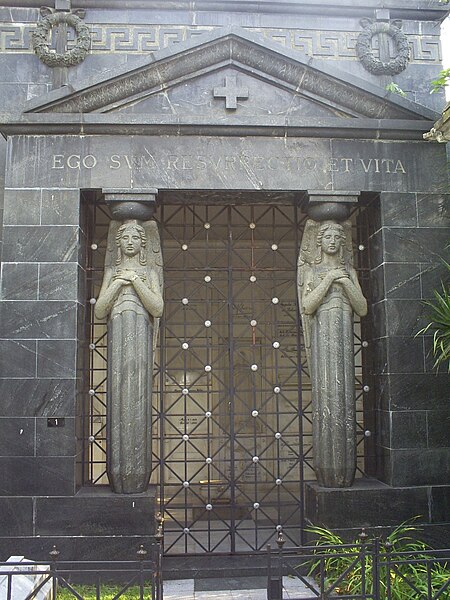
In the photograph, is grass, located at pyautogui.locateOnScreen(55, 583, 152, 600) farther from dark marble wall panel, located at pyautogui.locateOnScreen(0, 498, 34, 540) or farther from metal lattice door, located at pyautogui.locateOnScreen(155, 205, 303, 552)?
metal lattice door, located at pyautogui.locateOnScreen(155, 205, 303, 552)

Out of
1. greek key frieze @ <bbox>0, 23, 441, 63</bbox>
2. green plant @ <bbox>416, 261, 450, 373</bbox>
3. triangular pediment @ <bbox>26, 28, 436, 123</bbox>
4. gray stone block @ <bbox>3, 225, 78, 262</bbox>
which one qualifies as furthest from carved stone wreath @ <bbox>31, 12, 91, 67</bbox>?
green plant @ <bbox>416, 261, 450, 373</bbox>

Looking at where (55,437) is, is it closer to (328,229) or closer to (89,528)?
Result: (89,528)

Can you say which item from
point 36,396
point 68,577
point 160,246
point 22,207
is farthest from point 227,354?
point 68,577

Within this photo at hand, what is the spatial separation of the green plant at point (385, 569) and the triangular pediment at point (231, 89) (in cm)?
582

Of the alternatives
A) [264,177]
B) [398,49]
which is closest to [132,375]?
[264,177]

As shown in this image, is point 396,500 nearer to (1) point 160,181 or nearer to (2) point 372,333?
(2) point 372,333

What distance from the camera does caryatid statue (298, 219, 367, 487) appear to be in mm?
9016

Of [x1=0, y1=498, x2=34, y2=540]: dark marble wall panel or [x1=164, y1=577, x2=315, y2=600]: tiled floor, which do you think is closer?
[x1=164, y1=577, x2=315, y2=600]: tiled floor

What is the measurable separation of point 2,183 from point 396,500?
7.29 meters

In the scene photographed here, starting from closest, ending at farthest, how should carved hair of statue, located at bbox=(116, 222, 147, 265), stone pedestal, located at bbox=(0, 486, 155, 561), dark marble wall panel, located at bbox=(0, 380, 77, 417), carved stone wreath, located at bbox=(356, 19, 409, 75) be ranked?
stone pedestal, located at bbox=(0, 486, 155, 561) → dark marble wall panel, located at bbox=(0, 380, 77, 417) → carved hair of statue, located at bbox=(116, 222, 147, 265) → carved stone wreath, located at bbox=(356, 19, 409, 75)

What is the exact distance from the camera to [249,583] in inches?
333

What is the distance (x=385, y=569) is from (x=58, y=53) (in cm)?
837

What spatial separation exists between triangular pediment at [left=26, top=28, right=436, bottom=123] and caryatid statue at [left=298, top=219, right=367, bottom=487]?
5.99 ft

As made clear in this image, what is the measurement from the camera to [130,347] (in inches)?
348
